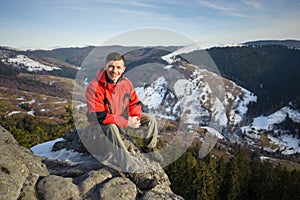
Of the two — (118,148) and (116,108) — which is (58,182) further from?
(116,108)

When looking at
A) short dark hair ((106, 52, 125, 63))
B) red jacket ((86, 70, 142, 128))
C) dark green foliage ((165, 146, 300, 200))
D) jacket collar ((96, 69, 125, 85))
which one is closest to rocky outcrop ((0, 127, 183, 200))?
red jacket ((86, 70, 142, 128))

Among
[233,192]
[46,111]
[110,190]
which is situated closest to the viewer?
[110,190]

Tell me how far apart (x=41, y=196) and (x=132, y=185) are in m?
2.32

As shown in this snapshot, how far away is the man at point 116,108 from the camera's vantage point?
699cm

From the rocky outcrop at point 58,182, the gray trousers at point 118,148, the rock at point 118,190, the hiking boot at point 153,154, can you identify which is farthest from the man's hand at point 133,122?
the rock at point 118,190

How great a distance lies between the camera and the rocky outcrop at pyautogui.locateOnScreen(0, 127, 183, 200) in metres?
5.77

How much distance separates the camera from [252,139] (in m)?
190

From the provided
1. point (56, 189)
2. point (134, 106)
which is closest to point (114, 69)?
point (134, 106)

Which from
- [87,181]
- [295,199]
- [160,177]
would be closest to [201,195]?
[295,199]

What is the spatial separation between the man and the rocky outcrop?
0.42 m

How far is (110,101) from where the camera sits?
749 cm

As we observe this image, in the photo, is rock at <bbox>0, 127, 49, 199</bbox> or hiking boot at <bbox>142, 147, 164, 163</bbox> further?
hiking boot at <bbox>142, 147, 164, 163</bbox>

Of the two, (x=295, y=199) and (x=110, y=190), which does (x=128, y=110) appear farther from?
(x=295, y=199)

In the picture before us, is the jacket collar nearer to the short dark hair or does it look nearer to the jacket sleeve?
the short dark hair
